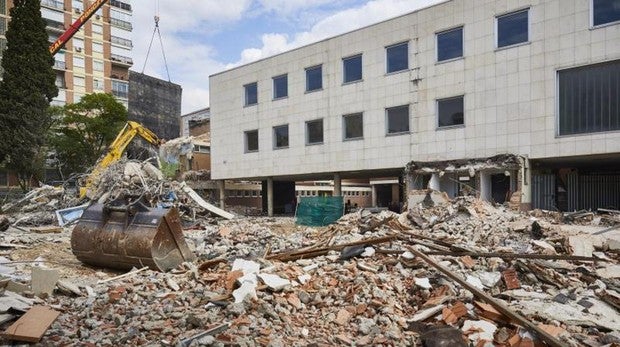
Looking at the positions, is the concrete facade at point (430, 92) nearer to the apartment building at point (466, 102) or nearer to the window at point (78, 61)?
the apartment building at point (466, 102)

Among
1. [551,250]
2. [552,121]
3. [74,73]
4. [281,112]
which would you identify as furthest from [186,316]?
[74,73]

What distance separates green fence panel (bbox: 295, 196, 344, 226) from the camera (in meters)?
18.9

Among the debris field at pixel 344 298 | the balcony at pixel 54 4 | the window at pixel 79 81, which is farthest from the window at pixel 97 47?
the debris field at pixel 344 298

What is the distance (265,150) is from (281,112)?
8.04 ft

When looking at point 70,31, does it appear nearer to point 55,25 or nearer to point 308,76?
point 55,25

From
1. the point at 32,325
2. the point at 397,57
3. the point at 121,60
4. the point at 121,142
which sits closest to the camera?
the point at 32,325

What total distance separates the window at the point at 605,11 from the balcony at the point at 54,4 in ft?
184

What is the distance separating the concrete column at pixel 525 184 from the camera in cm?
1751

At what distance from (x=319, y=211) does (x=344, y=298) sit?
12.3 m

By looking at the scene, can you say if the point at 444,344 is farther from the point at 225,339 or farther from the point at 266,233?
the point at 266,233

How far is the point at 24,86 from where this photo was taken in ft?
99.8

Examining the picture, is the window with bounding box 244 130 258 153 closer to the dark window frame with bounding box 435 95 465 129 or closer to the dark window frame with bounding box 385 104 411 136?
the dark window frame with bounding box 385 104 411 136

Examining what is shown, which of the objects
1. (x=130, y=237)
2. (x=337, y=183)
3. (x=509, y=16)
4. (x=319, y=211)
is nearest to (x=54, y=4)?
(x=337, y=183)

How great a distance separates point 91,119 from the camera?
132ft
